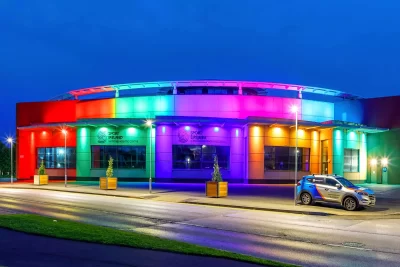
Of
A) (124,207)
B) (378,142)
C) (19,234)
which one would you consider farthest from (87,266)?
(378,142)

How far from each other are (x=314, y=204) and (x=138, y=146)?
2421 cm

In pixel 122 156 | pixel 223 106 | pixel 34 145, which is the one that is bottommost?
pixel 122 156

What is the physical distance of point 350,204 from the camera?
69.4 ft

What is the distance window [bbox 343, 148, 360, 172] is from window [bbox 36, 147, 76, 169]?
3172 centimetres

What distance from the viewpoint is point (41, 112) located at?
164ft

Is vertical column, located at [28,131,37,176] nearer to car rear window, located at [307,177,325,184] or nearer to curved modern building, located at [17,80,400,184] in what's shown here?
curved modern building, located at [17,80,400,184]

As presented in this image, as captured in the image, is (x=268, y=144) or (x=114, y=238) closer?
(x=114, y=238)

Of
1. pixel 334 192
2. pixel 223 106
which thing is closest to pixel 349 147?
pixel 223 106

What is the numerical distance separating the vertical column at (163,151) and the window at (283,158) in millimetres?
10243

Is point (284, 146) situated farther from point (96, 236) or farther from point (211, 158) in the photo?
point (96, 236)

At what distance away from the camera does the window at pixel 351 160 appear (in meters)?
45.0

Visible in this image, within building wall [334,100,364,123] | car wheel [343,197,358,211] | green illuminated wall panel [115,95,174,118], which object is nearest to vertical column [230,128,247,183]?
green illuminated wall panel [115,95,174,118]

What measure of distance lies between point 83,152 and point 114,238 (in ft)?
115

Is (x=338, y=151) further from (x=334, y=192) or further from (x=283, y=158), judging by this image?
(x=334, y=192)
